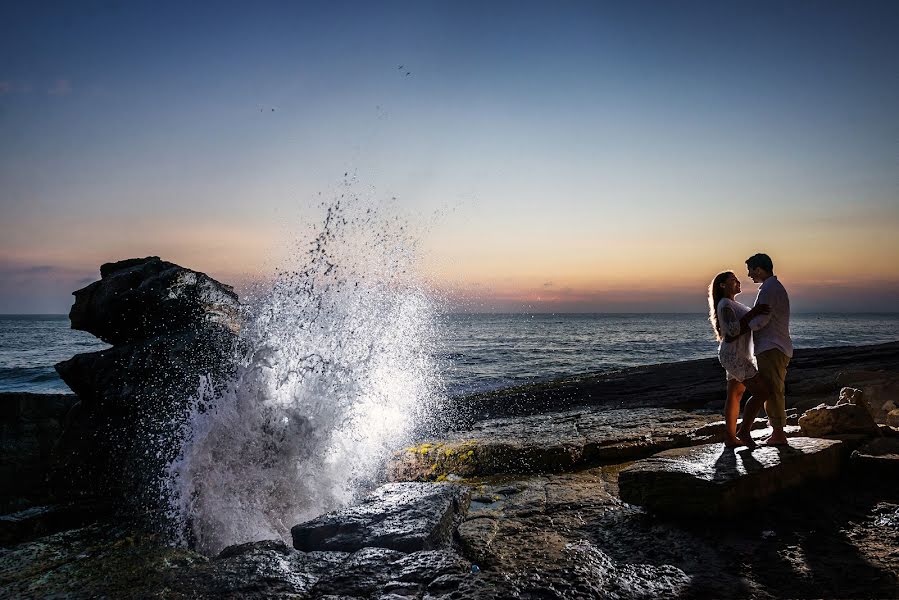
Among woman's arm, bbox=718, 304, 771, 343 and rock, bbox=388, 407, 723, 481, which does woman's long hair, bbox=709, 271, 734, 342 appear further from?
rock, bbox=388, 407, 723, 481

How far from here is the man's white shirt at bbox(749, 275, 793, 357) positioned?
453 cm

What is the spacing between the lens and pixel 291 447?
6.23 meters

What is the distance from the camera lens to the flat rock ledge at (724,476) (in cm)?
336

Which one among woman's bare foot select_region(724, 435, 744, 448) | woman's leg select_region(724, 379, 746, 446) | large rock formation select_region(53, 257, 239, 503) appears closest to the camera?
woman's bare foot select_region(724, 435, 744, 448)

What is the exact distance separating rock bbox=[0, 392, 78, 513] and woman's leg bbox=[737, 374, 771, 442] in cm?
843

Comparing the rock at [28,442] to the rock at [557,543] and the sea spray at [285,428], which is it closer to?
the sea spray at [285,428]

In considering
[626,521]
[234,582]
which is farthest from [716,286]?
[234,582]

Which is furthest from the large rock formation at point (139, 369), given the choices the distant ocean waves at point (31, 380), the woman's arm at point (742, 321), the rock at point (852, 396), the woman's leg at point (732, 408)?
the distant ocean waves at point (31, 380)

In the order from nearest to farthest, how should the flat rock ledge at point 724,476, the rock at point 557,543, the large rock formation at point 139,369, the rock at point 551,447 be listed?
the rock at point 557,543
the flat rock ledge at point 724,476
the rock at point 551,447
the large rock formation at point 139,369

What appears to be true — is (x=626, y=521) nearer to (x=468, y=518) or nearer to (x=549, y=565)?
(x=549, y=565)

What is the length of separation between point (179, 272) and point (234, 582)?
6.91 m

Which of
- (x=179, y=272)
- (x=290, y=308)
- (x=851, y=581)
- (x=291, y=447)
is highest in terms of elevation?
(x=179, y=272)

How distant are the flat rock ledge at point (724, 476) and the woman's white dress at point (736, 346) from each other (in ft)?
2.58

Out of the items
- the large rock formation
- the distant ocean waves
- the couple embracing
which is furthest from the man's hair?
the distant ocean waves
